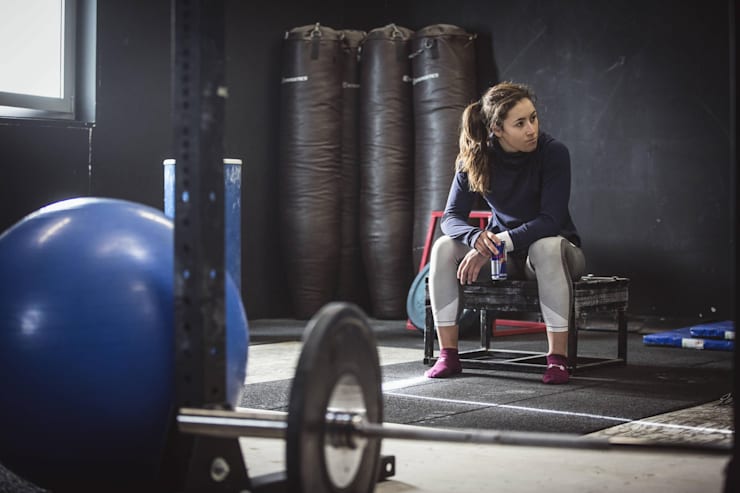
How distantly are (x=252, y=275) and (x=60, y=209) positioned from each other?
14.3ft

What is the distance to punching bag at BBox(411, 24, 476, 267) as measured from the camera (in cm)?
612

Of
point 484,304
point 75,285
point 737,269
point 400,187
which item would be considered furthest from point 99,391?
point 400,187

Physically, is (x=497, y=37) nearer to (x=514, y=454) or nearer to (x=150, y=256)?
(x=514, y=454)

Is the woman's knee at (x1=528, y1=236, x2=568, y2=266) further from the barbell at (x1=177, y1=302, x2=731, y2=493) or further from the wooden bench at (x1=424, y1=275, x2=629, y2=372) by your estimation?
the barbell at (x1=177, y1=302, x2=731, y2=493)

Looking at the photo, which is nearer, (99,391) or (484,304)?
(99,391)

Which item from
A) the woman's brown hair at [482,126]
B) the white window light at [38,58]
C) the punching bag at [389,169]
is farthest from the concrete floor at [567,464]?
the punching bag at [389,169]

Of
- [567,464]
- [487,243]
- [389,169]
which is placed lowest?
[567,464]

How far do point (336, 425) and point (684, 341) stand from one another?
3445 mm

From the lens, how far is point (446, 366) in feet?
12.7

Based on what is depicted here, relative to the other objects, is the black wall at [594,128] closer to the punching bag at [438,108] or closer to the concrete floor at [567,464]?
the punching bag at [438,108]

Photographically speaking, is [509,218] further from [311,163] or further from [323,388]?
[311,163]

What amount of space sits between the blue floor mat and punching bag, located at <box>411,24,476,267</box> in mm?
1625

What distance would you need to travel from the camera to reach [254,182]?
21.2 ft

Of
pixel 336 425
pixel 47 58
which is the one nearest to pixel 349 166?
pixel 47 58
